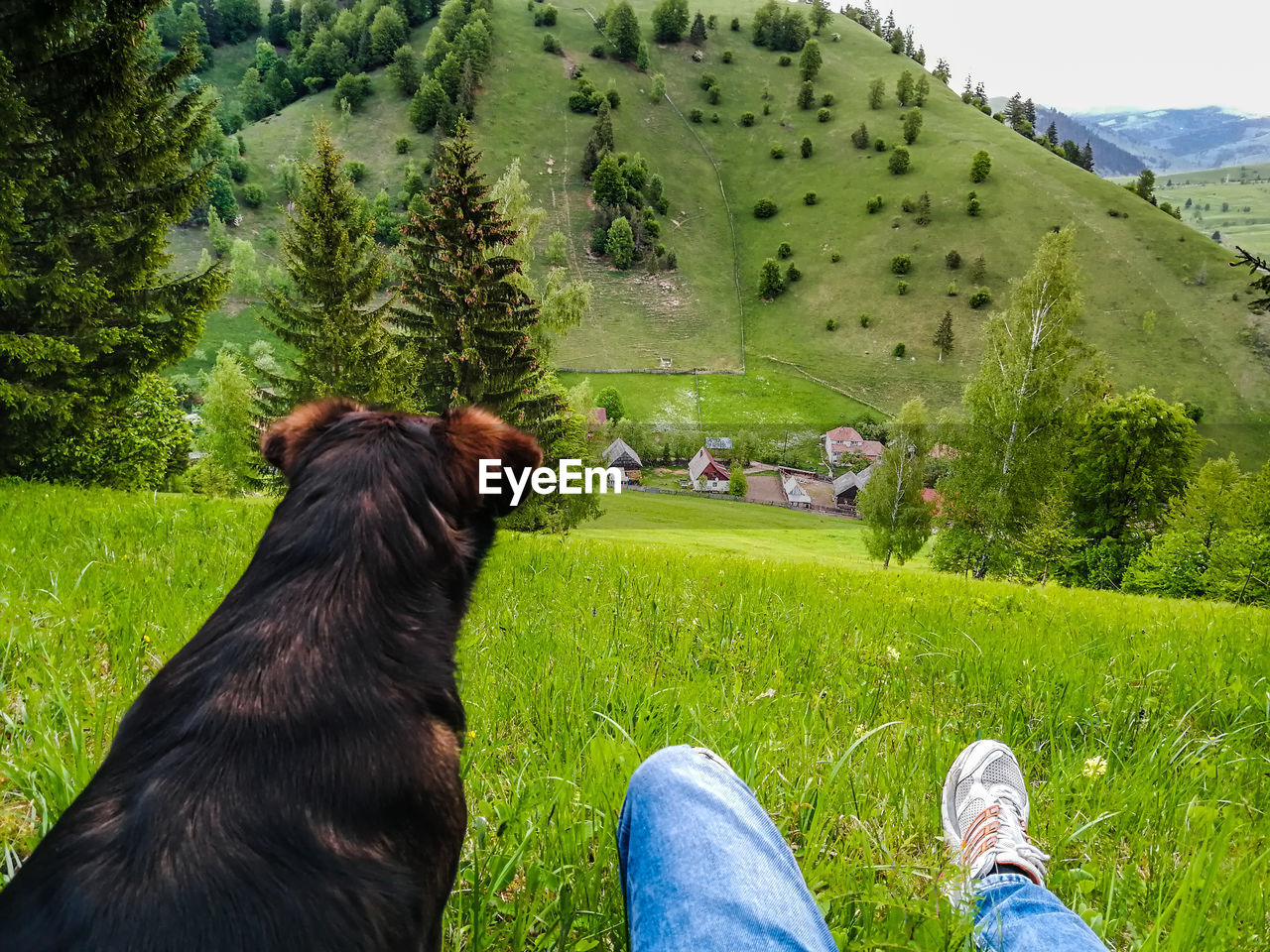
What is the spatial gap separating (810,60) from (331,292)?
166m

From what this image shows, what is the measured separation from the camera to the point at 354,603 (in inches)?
56.0

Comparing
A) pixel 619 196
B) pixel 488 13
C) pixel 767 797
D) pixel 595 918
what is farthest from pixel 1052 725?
pixel 488 13

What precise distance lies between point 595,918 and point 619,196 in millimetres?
139289

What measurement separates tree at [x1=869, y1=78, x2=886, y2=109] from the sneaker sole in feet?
565

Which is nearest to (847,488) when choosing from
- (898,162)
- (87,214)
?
(898,162)

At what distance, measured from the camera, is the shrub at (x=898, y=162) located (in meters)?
125

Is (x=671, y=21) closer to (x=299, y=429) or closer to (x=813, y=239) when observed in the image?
(x=813, y=239)

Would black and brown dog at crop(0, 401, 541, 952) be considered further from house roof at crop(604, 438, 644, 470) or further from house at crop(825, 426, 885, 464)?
house at crop(825, 426, 885, 464)

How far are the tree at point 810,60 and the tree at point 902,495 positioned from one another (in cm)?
14475

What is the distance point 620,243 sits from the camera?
122 metres

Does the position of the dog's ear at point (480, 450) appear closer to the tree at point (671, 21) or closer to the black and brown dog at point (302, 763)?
the black and brown dog at point (302, 763)

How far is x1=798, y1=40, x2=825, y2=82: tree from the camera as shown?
150m

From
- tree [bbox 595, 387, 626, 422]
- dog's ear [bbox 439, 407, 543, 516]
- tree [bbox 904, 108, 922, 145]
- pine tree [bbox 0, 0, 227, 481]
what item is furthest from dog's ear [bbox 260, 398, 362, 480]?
tree [bbox 904, 108, 922, 145]

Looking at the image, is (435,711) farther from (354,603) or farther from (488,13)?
(488,13)
